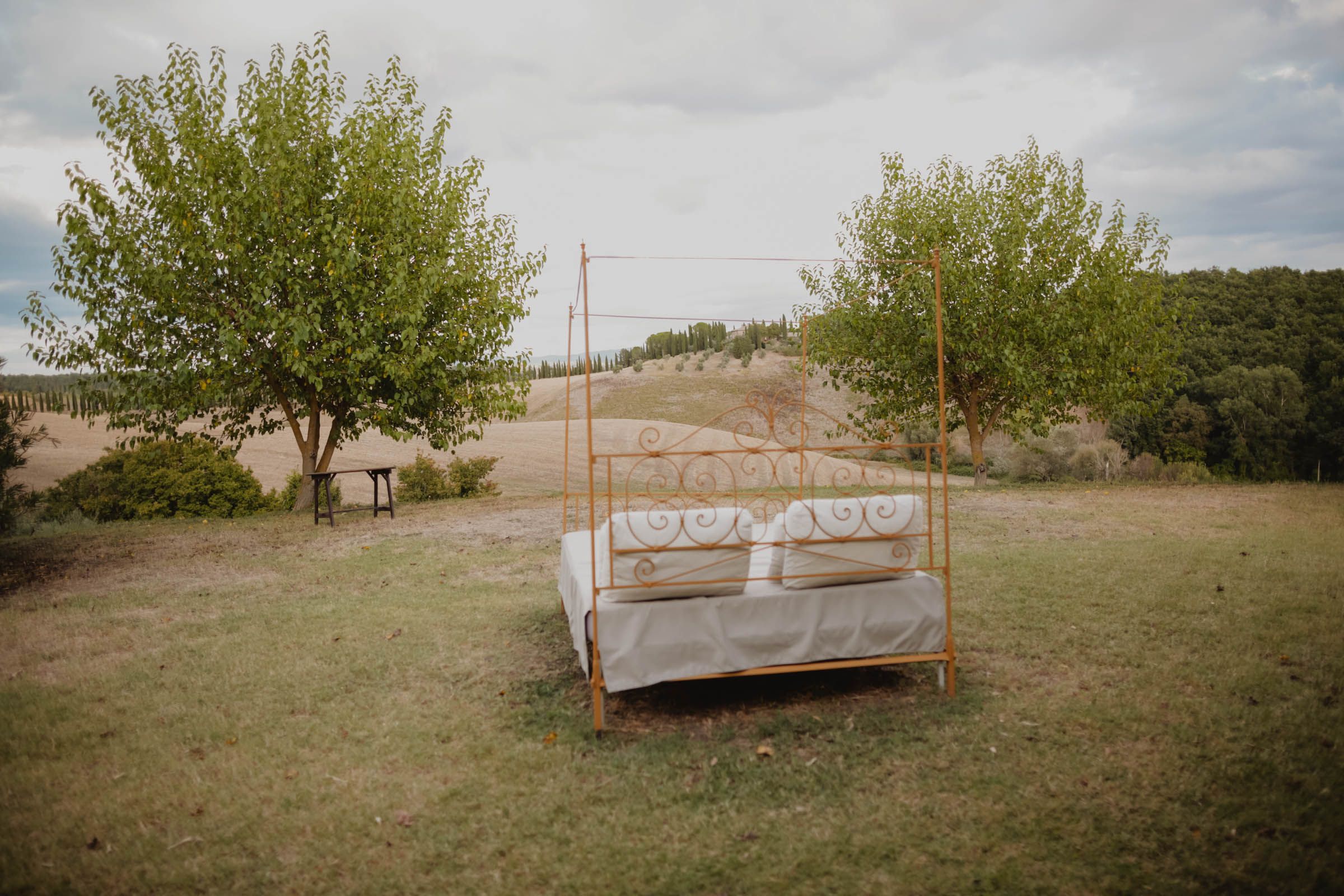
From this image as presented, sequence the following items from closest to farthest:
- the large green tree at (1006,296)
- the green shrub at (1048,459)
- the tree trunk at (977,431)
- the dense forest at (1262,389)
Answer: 1. the large green tree at (1006,296)
2. the tree trunk at (977,431)
3. the green shrub at (1048,459)
4. the dense forest at (1262,389)

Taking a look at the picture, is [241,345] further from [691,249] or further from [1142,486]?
[1142,486]

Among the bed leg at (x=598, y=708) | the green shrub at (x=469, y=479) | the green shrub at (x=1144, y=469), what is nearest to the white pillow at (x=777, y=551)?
the bed leg at (x=598, y=708)

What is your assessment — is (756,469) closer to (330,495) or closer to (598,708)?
(330,495)

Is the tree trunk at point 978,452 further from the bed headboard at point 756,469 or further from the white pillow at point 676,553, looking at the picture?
the white pillow at point 676,553

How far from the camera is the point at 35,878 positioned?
10.4 ft

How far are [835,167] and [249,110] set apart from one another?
9548mm

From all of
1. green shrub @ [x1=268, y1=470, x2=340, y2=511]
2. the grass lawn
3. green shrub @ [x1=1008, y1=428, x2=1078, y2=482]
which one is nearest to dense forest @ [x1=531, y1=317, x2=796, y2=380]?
green shrub @ [x1=1008, y1=428, x2=1078, y2=482]

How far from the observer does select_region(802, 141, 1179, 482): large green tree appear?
1455 centimetres

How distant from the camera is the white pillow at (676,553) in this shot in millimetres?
4406

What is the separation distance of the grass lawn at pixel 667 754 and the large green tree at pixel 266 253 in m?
5.77

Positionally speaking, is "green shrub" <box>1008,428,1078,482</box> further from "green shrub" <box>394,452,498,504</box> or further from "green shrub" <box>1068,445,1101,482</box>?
"green shrub" <box>394,452,498,504</box>

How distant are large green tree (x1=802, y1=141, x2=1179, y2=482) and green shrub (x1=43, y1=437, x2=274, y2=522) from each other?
11.8 metres

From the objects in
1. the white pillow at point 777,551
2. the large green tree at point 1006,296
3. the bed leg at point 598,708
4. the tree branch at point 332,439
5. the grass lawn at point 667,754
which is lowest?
the grass lawn at point 667,754

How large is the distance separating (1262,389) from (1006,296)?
45.7 ft
